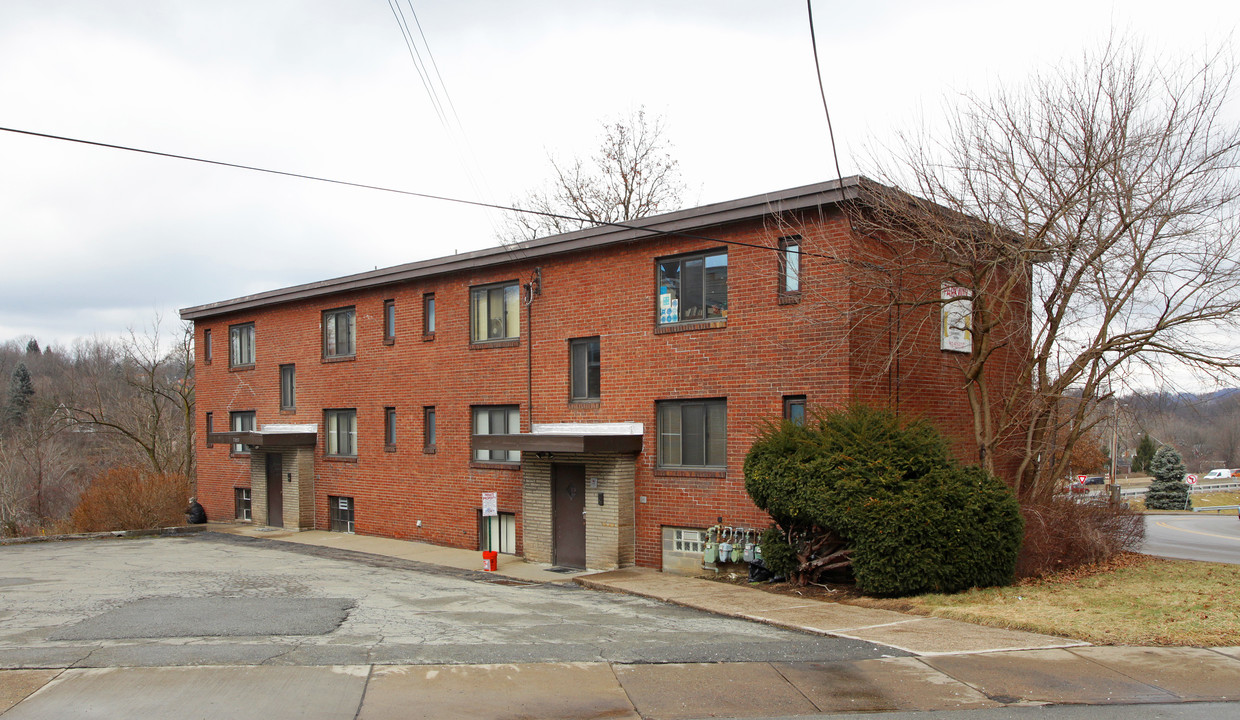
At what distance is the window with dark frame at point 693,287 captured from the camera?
17.1m

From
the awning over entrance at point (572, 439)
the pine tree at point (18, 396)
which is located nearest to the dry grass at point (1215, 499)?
the awning over entrance at point (572, 439)

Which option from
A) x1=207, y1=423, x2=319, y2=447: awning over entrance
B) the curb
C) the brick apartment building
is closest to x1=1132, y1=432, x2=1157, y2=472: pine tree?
the brick apartment building

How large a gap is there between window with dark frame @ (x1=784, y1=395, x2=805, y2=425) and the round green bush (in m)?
1.68

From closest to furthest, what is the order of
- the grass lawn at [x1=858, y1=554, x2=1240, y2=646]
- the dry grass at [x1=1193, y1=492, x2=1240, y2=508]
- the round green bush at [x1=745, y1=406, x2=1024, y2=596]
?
the grass lawn at [x1=858, y1=554, x2=1240, y2=646] < the round green bush at [x1=745, y1=406, x2=1024, y2=596] < the dry grass at [x1=1193, y1=492, x2=1240, y2=508]

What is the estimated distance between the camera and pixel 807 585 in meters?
14.6

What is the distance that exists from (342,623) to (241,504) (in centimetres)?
2043

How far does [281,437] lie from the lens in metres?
26.3

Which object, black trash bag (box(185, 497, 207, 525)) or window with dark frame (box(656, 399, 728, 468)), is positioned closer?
window with dark frame (box(656, 399, 728, 468))

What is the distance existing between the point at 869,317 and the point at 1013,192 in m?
3.15

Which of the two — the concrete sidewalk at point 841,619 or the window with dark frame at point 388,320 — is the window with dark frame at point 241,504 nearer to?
the window with dark frame at point 388,320

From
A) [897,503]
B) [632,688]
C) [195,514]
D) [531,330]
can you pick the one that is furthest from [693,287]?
[195,514]

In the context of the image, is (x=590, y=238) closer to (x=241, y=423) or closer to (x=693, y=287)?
(x=693, y=287)

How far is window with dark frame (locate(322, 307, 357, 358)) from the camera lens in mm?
25812

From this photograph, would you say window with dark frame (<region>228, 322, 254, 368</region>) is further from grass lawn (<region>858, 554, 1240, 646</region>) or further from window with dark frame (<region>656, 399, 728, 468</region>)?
grass lawn (<region>858, 554, 1240, 646</region>)
